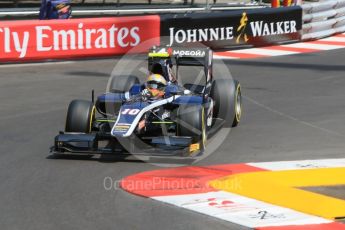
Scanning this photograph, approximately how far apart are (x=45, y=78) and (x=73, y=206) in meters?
9.45

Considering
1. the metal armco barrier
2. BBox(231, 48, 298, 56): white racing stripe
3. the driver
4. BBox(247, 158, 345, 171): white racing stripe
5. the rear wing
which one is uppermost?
the metal armco barrier

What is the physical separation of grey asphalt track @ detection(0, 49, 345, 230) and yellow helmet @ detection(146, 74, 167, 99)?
1.14 metres

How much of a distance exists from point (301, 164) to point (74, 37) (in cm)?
1029

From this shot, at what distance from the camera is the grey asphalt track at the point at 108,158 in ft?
24.0

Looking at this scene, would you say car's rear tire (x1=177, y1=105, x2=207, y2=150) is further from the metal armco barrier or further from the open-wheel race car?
the metal armco barrier

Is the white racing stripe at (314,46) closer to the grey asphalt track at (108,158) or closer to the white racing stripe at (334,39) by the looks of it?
the white racing stripe at (334,39)

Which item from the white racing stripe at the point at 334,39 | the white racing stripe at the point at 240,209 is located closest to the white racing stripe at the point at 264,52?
the white racing stripe at the point at 334,39

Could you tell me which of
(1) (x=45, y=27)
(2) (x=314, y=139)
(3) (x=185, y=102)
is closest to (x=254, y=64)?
(1) (x=45, y=27)

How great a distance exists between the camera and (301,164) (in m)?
9.56

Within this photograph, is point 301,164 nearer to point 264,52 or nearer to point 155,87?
point 155,87

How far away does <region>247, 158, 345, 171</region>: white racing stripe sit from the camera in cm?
938

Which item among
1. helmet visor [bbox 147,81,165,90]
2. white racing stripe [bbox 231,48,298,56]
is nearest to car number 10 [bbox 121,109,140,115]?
helmet visor [bbox 147,81,165,90]

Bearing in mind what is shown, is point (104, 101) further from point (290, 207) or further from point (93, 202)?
point (290, 207)

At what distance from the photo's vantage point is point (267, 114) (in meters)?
13.0
